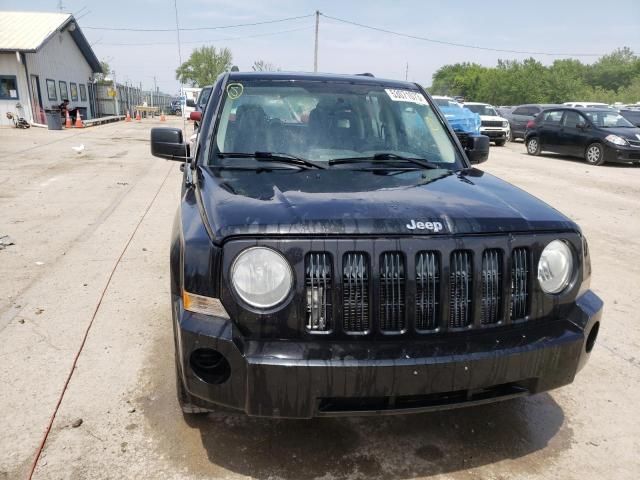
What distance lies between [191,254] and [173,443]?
1.06 m

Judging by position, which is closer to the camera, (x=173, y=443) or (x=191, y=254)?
(x=191, y=254)

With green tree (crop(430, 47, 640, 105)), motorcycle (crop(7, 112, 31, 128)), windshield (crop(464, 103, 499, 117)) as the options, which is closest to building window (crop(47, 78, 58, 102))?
motorcycle (crop(7, 112, 31, 128))

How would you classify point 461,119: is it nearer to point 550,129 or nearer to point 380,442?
point 550,129

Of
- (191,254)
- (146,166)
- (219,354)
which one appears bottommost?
(146,166)

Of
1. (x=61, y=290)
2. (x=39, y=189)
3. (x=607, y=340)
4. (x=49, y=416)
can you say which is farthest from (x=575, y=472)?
(x=39, y=189)

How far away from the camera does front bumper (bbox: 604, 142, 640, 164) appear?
47.0 feet

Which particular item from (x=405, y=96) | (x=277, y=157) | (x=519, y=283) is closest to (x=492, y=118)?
(x=405, y=96)

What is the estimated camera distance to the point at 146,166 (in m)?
12.7

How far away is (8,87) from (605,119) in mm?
26107

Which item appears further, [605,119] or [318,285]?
[605,119]

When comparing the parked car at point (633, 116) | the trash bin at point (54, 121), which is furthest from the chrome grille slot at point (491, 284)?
the trash bin at point (54, 121)

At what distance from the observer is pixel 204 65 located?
261ft

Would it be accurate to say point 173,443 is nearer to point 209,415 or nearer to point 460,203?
point 209,415

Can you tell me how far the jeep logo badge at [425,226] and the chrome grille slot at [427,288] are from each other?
4.0 inches
